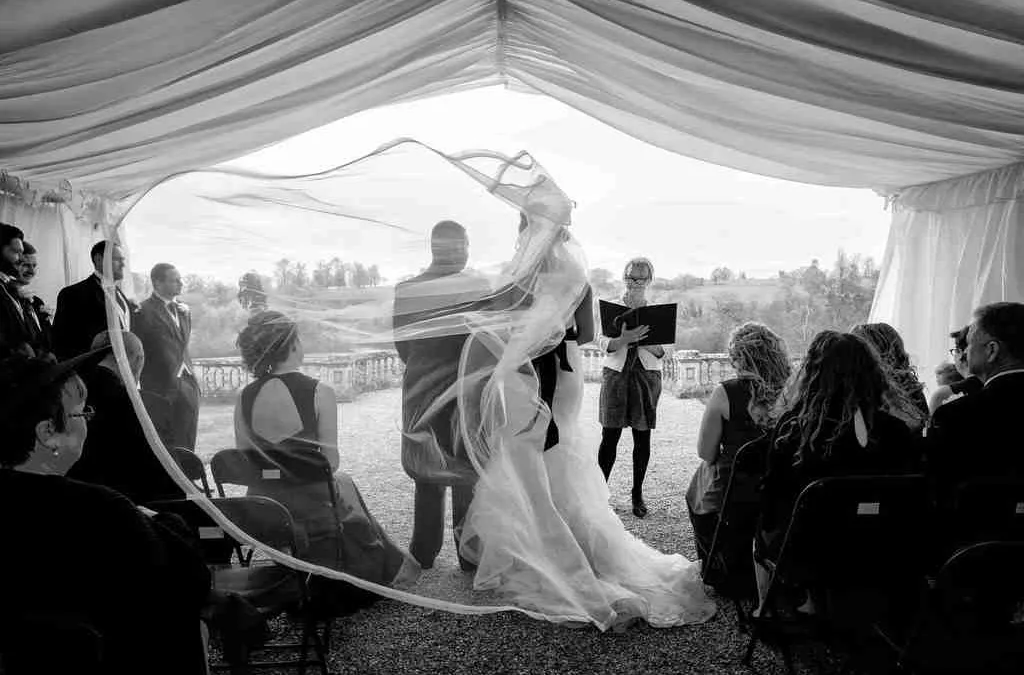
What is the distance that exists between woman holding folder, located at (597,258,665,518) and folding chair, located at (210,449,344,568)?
233 cm

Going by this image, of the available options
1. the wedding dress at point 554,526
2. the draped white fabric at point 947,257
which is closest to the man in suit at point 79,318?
the wedding dress at point 554,526

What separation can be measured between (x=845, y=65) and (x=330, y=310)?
2.35m

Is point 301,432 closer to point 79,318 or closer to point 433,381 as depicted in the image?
point 433,381

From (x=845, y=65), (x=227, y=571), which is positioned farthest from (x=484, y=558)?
(x=845, y=65)

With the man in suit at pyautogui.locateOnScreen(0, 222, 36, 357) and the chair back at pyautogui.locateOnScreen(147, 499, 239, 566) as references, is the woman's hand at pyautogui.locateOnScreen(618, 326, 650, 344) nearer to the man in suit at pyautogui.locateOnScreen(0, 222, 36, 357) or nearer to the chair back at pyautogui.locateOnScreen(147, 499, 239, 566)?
the chair back at pyautogui.locateOnScreen(147, 499, 239, 566)

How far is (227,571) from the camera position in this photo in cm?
235

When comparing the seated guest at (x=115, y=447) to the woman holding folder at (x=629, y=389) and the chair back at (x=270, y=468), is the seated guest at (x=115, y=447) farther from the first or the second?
the woman holding folder at (x=629, y=389)

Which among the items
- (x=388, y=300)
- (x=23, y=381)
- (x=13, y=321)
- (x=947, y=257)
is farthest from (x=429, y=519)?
(x=947, y=257)

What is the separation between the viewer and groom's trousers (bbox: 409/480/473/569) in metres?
2.41

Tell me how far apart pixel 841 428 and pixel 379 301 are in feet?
5.32

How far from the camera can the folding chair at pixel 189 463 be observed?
2.06 meters

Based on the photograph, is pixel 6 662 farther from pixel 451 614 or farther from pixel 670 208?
pixel 670 208

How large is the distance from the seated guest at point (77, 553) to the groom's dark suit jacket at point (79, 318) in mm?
2427

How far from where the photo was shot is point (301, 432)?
2.17 metres
